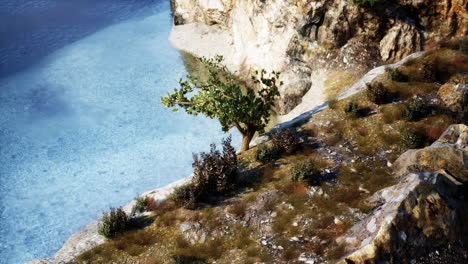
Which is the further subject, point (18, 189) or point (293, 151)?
point (18, 189)

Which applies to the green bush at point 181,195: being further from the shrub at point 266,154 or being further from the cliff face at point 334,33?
the cliff face at point 334,33

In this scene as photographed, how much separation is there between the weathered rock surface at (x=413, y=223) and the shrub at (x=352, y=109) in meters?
8.37

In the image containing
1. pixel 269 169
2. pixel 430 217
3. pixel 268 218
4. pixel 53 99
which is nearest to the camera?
pixel 430 217

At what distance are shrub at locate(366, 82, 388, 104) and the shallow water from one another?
11916 mm

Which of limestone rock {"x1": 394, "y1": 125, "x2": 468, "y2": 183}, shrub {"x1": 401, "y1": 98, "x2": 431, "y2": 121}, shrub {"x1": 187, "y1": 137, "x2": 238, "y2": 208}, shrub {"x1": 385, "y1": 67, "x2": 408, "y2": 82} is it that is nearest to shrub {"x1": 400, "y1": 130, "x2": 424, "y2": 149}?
shrub {"x1": 401, "y1": 98, "x2": 431, "y2": 121}

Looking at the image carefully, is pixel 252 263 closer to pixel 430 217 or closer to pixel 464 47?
pixel 430 217

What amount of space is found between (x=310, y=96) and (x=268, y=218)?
1868 centimetres

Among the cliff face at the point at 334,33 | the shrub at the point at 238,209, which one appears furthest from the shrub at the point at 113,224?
the cliff face at the point at 334,33

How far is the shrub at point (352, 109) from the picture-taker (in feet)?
75.8

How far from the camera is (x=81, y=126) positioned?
36312 mm

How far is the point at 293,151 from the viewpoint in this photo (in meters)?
21.8

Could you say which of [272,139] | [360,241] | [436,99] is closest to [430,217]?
[360,241]

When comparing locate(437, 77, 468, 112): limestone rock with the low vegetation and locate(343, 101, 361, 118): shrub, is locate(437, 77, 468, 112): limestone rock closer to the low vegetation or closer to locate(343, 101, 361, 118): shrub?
the low vegetation

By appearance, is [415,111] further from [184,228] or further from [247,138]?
[184,228]
